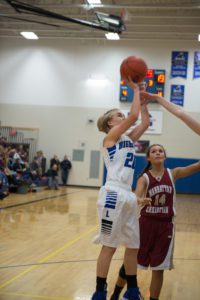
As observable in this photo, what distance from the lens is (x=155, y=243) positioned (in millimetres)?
3322

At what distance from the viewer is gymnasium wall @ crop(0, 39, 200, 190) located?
19312 mm

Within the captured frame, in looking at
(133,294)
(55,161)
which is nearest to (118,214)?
(133,294)

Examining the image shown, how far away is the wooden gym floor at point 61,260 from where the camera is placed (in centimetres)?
380

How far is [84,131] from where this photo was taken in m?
19.6

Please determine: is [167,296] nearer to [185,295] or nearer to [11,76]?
[185,295]

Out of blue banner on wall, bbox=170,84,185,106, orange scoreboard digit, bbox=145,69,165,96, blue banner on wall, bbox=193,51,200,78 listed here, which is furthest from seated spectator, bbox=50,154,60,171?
blue banner on wall, bbox=193,51,200,78

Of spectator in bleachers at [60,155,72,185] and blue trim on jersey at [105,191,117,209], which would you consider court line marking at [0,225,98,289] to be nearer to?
blue trim on jersey at [105,191,117,209]

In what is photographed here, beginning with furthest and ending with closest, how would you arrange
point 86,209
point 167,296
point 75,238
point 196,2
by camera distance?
point 196,2 → point 86,209 → point 75,238 → point 167,296

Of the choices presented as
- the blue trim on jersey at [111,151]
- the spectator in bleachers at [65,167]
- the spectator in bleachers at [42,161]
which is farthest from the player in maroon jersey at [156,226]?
the spectator in bleachers at [65,167]

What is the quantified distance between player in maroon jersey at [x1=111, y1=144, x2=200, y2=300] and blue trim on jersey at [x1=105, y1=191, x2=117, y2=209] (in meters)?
0.30

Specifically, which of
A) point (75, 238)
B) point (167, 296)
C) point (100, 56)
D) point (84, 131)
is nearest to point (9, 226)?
point (75, 238)

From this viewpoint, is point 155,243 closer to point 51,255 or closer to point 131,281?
point 131,281

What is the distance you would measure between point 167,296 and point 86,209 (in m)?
7.07

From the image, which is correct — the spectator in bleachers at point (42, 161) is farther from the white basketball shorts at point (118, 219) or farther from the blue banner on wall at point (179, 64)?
the white basketball shorts at point (118, 219)
